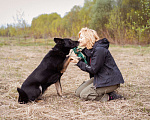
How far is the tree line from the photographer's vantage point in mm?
17672

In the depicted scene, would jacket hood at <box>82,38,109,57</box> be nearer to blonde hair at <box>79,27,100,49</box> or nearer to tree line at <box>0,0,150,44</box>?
blonde hair at <box>79,27,100,49</box>

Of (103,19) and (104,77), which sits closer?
(104,77)

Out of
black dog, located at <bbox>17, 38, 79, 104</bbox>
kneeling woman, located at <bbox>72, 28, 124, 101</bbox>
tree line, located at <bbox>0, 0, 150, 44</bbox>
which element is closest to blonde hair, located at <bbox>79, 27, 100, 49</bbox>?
kneeling woman, located at <bbox>72, 28, 124, 101</bbox>

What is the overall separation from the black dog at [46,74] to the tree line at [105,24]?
12.0m

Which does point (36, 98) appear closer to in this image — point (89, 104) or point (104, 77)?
point (89, 104)

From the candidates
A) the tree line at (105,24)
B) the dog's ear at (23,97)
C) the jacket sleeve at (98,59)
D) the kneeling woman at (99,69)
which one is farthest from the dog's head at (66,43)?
the tree line at (105,24)

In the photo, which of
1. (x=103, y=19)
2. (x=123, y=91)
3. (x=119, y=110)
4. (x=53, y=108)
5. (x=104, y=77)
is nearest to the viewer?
(x=119, y=110)

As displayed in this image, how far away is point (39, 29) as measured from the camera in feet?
71.4

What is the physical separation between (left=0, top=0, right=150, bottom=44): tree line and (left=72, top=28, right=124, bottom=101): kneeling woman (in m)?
12.1

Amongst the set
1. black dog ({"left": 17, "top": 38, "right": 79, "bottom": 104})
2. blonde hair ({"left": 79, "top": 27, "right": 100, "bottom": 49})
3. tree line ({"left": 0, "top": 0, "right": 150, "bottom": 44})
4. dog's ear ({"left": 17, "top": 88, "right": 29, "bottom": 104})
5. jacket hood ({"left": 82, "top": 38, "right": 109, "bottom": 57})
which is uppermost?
tree line ({"left": 0, "top": 0, "right": 150, "bottom": 44})

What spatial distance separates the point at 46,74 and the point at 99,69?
3.77ft

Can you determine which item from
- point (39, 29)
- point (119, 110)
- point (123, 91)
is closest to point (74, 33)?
point (39, 29)

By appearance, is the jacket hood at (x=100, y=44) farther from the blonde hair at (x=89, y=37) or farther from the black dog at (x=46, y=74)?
the black dog at (x=46, y=74)

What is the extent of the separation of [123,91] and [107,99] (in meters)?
0.88
